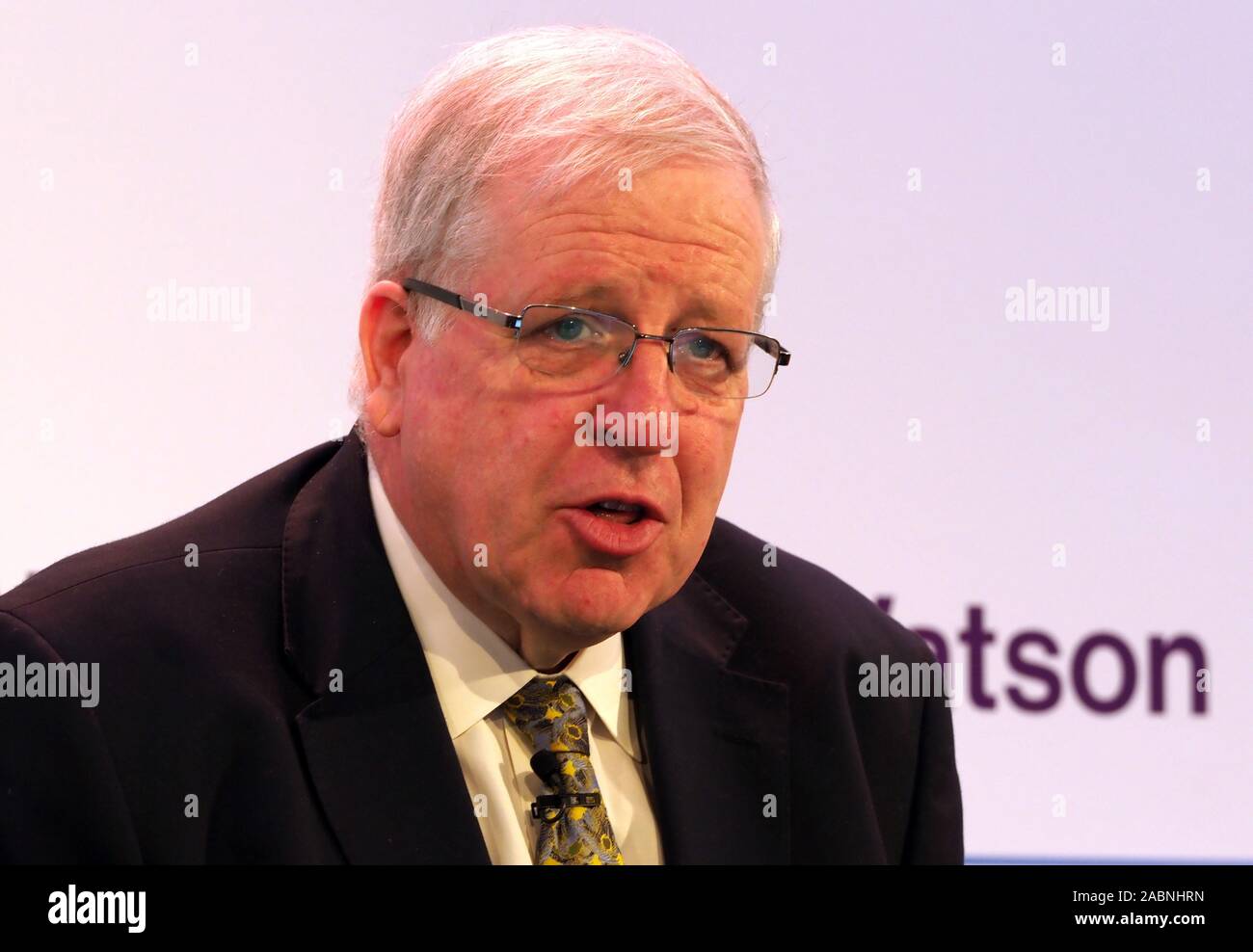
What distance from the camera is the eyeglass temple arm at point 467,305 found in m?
1.81

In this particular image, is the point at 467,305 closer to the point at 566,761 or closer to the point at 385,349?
the point at 385,349

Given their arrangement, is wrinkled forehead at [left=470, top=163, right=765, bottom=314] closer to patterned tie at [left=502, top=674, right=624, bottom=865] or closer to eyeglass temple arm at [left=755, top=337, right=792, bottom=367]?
eyeglass temple arm at [left=755, top=337, right=792, bottom=367]

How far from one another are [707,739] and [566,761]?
259mm

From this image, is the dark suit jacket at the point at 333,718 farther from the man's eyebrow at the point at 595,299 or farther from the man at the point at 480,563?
the man's eyebrow at the point at 595,299

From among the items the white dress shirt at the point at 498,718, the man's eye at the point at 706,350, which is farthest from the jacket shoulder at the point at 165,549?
the man's eye at the point at 706,350

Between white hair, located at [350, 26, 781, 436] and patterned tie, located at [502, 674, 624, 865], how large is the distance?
20.5 inches

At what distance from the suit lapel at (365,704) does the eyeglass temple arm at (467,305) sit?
329 millimetres

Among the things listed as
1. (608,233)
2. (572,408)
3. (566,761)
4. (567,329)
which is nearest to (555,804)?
(566,761)

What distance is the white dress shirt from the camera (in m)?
1.87

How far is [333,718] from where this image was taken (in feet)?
5.95

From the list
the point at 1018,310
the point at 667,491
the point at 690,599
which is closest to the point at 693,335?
the point at 667,491
